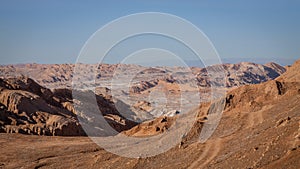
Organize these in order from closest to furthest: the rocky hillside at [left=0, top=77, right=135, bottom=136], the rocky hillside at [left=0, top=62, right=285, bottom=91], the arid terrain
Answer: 1. the arid terrain
2. the rocky hillside at [left=0, top=77, right=135, bottom=136]
3. the rocky hillside at [left=0, top=62, right=285, bottom=91]

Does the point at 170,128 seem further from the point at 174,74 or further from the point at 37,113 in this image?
the point at 174,74

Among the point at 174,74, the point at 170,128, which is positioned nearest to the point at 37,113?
the point at 170,128

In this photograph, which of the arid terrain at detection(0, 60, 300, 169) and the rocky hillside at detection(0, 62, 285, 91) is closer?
the arid terrain at detection(0, 60, 300, 169)

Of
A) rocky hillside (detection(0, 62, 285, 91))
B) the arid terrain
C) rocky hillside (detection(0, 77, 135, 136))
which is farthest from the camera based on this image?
rocky hillside (detection(0, 62, 285, 91))

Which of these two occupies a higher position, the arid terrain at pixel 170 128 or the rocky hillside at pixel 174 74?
the rocky hillside at pixel 174 74

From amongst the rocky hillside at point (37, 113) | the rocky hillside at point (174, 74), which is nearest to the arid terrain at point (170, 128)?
the rocky hillside at point (37, 113)

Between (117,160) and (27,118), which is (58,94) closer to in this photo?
(27,118)

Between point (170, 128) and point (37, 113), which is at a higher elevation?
point (37, 113)

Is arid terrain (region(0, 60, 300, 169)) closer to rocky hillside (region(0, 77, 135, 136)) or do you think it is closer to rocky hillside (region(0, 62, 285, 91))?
rocky hillside (region(0, 77, 135, 136))

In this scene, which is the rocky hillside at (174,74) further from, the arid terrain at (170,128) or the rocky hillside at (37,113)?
the arid terrain at (170,128)

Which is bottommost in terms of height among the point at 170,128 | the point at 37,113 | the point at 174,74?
the point at 170,128

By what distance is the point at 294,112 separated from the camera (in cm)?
1925

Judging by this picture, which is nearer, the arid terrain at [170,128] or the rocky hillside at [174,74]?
the arid terrain at [170,128]

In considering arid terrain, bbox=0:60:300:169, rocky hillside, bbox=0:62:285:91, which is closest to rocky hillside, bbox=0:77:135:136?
arid terrain, bbox=0:60:300:169
